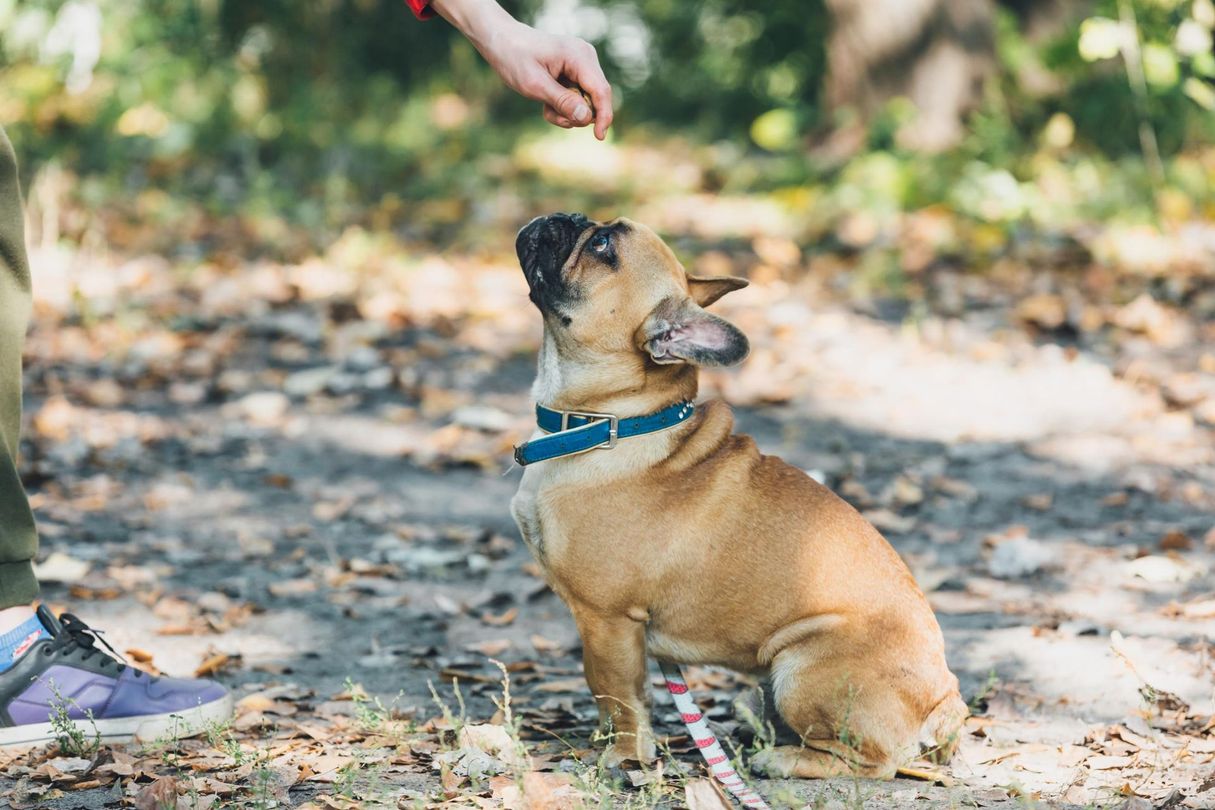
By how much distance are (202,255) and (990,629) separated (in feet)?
22.1

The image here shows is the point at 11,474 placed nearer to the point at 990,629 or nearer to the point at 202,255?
the point at 990,629

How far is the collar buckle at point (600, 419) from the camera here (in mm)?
3594

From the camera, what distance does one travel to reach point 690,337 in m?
3.51

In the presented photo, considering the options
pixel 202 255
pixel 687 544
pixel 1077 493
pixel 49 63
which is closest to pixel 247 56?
pixel 49 63

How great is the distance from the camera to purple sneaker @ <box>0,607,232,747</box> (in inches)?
133

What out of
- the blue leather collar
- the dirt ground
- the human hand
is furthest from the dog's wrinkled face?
the dirt ground

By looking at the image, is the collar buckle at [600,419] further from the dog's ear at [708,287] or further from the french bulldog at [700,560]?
the dog's ear at [708,287]

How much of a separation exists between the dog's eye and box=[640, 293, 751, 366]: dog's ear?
0.26m

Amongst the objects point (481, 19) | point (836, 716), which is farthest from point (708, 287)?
point (836, 716)

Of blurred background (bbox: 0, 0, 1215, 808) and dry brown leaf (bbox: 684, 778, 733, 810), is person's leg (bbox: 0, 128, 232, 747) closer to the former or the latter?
blurred background (bbox: 0, 0, 1215, 808)

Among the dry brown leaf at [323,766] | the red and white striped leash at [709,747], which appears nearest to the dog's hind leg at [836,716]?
the red and white striped leash at [709,747]

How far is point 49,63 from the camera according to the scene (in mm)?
10555

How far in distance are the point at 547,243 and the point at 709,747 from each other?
5.08 feet

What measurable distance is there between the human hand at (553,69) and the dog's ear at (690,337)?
0.55m
